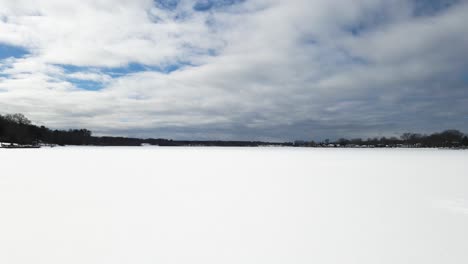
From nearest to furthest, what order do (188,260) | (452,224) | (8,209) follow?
(188,260), (452,224), (8,209)

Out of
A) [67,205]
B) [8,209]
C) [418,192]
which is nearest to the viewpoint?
[8,209]

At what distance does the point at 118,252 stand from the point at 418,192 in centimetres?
928

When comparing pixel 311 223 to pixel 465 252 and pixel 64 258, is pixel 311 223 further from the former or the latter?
pixel 64 258

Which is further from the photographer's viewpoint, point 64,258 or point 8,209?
point 8,209

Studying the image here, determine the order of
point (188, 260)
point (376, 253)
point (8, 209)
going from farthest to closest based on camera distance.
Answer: point (8, 209)
point (376, 253)
point (188, 260)

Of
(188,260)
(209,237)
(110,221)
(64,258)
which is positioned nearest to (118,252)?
(64,258)

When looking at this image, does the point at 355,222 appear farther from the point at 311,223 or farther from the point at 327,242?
the point at 327,242

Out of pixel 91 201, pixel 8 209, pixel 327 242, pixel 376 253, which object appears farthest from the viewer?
pixel 91 201

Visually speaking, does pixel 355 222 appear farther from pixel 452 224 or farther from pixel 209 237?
pixel 209 237

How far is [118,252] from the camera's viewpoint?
4.55 m

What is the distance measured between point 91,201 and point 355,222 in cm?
615

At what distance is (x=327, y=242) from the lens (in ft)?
16.7

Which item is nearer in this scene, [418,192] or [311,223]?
[311,223]

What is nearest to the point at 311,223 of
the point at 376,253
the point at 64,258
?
the point at 376,253
